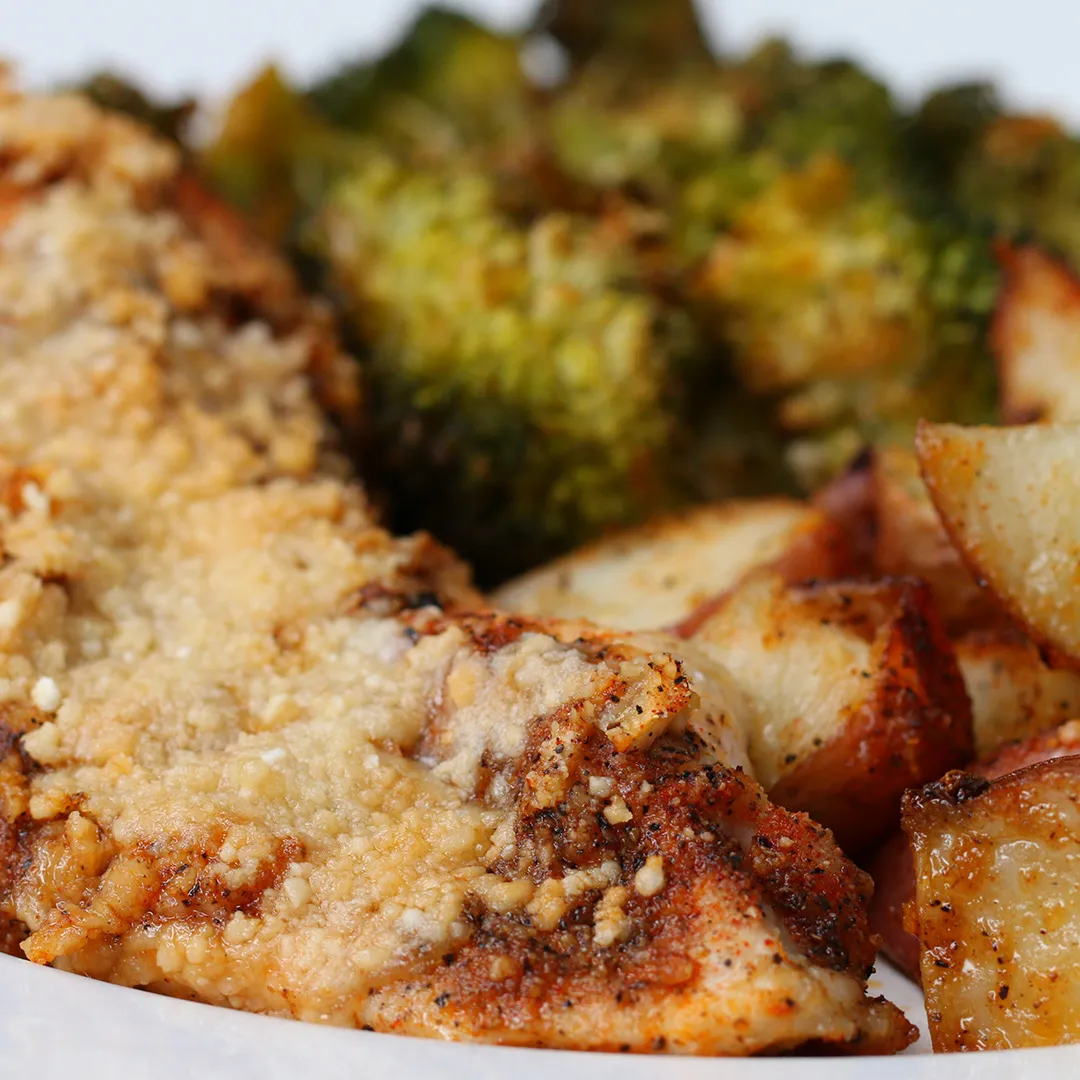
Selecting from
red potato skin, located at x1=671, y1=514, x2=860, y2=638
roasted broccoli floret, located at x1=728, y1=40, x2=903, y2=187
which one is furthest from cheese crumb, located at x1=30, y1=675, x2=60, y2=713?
roasted broccoli floret, located at x1=728, y1=40, x2=903, y2=187

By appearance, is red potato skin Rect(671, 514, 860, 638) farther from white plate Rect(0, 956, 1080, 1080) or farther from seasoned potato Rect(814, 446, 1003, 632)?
white plate Rect(0, 956, 1080, 1080)

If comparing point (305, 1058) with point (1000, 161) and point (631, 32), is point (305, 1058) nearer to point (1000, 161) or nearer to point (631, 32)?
point (1000, 161)

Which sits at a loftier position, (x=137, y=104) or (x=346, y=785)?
(x=137, y=104)

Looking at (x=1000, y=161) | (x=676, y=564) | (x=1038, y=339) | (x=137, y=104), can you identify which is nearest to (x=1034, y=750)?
(x=676, y=564)

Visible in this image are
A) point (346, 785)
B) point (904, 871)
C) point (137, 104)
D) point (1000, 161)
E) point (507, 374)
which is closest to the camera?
point (346, 785)

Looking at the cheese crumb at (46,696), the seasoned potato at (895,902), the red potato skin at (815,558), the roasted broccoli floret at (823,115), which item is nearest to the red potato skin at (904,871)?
the seasoned potato at (895,902)

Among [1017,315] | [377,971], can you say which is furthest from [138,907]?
[1017,315]

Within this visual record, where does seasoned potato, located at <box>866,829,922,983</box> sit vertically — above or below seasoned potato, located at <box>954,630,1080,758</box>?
below
